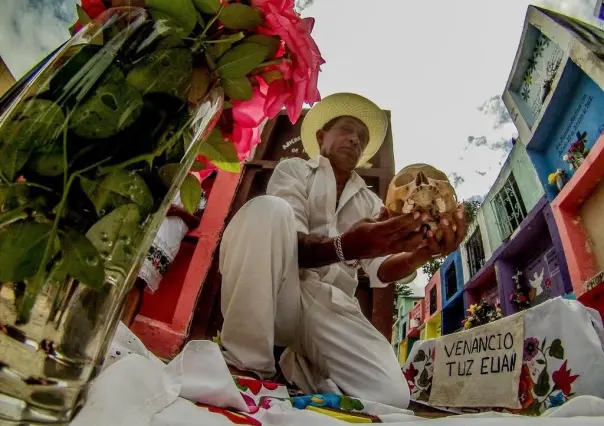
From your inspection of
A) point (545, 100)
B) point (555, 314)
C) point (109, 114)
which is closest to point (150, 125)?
point (109, 114)

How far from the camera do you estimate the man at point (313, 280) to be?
137 cm

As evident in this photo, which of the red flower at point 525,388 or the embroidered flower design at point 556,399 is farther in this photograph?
the red flower at point 525,388

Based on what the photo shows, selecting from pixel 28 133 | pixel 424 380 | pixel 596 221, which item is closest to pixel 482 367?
pixel 424 380

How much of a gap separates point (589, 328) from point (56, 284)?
2179 millimetres

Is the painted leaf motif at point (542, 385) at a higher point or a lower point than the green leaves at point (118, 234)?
higher

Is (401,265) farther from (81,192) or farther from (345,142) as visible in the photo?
(81,192)

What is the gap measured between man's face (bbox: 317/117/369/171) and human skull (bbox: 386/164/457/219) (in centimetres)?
69

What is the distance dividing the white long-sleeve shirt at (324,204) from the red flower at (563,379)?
2.88 feet

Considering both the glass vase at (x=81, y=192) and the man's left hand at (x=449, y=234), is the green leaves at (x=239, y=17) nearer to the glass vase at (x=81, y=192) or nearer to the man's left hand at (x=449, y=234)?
the glass vase at (x=81, y=192)

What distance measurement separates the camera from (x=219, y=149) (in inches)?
32.9

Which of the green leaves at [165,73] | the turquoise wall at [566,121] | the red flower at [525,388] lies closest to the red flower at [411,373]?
the red flower at [525,388]

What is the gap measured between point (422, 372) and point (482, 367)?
2.20 ft

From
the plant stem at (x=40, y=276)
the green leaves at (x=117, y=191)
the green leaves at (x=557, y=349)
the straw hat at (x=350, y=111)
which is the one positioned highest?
the straw hat at (x=350, y=111)

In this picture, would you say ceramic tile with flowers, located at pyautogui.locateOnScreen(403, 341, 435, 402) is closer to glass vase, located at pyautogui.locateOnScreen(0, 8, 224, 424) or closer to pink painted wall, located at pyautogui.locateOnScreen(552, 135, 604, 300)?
glass vase, located at pyautogui.locateOnScreen(0, 8, 224, 424)
